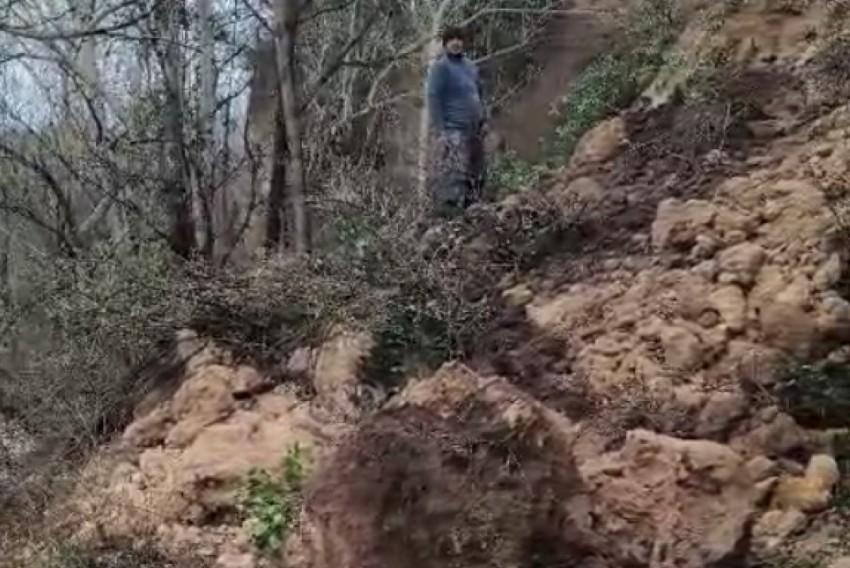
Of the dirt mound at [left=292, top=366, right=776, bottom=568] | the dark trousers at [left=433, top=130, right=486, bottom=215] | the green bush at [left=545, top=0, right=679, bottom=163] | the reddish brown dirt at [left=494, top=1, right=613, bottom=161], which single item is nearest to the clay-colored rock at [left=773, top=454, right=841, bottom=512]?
the dirt mound at [left=292, top=366, right=776, bottom=568]

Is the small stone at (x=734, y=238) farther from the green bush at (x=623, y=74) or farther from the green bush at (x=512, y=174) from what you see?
the green bush at (x=623, y=74)

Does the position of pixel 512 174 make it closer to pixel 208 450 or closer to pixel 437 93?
pixel 437 93

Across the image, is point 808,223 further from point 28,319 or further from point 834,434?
point 28,319

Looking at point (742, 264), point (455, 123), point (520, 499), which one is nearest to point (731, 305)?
point (742, 264)

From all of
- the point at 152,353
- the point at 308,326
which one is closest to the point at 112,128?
the point at 152,353

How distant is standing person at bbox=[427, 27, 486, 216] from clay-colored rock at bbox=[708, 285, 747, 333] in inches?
121

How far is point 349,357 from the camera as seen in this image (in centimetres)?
746

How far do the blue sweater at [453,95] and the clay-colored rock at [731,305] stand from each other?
347cm

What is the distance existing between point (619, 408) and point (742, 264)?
106 centimetres

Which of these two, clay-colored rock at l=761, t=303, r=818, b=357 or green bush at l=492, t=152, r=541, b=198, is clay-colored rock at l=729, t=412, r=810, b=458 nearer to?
clay-colored rock at l=761, t=303, r=818, b=357

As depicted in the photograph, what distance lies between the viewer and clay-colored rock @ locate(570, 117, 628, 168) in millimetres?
8758

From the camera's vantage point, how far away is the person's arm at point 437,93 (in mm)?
9523

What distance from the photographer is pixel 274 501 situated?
21.5 feet

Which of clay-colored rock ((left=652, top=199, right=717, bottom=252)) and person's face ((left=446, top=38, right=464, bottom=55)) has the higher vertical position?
person's face ((left=446, top=38, right=464, bottom=55))
